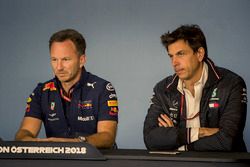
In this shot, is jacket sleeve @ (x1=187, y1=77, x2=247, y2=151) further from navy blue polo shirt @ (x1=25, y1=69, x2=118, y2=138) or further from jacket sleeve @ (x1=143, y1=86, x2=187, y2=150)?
navy blue polo shirt @ (x1=25, y1=69, x2=118, y2=138)

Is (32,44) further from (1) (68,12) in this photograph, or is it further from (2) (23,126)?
(2) (23,126)

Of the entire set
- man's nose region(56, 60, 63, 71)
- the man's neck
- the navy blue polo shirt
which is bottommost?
the navy blue polo shirt

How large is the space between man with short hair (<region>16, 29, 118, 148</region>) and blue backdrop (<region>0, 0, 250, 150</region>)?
0.56m

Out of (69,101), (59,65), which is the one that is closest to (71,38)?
(59,65)

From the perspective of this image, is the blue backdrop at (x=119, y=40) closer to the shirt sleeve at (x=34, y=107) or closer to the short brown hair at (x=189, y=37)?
the short brown hair at (x=189, y=37)

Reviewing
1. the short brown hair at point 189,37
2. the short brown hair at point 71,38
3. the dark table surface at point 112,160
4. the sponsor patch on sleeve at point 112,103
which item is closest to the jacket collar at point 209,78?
the short brown hair at point 189,37

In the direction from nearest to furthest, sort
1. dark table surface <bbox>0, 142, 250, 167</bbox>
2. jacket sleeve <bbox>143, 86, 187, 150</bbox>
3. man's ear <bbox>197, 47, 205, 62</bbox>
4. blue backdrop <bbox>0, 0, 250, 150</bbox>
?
1. dark table surface <bbox>0, 142, 250, 167</bbox>
2. jacket sleeve <bbox>143, 86, 187, 150</bbox>
3. man's ear <bbox>197, 47, 205, 62</bbox>
4. blue backdrop <bbox>0, 0, 250, 150</bbox>

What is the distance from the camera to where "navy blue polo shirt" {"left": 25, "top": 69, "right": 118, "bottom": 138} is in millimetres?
2844

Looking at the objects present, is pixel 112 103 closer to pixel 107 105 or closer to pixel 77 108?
pixel 107 105

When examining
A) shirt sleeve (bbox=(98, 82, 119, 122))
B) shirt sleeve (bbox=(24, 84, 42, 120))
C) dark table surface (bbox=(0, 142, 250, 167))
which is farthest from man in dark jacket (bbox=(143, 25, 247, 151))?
dark table surface (bbox=(0, 142, 250, 167))

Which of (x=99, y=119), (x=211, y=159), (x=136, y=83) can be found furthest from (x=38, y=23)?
(x=211, y=159)

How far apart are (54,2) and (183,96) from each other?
4.52 feet

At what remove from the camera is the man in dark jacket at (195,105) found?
264cm

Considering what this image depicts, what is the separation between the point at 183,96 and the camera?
114 inches
